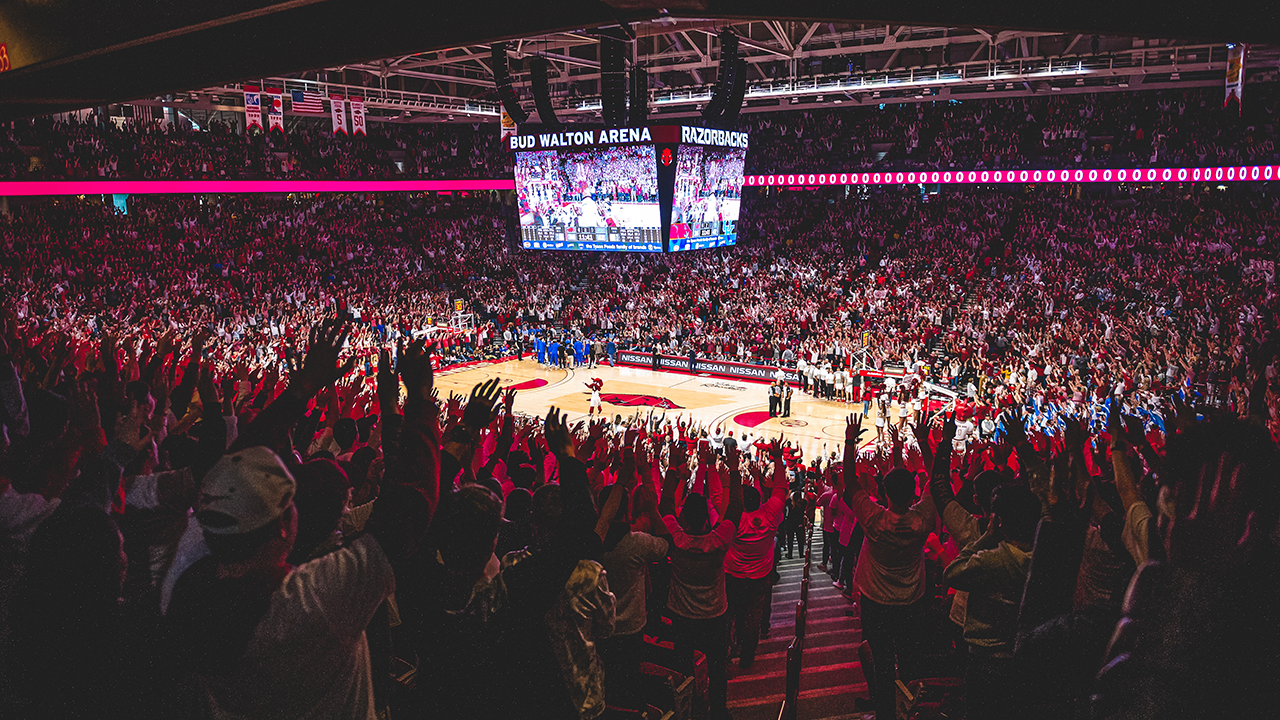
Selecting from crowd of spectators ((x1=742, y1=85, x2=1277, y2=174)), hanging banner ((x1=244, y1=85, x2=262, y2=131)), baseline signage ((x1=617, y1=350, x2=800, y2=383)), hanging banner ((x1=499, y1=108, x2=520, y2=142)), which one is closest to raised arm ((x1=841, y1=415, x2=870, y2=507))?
baseline signage ((x1=617, y1=350, x2=800, y2=383))

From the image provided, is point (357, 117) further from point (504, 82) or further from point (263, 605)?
point (263, 605)

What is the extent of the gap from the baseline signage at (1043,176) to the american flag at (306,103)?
20.5 metres

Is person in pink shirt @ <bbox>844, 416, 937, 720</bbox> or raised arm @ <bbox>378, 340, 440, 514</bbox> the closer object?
raised arm @ <bbox>378, 340, 440, 514</bbox>

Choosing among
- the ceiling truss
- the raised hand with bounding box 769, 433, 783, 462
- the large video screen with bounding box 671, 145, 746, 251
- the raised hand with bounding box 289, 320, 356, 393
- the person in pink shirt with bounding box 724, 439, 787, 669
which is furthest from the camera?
the ceiling truss

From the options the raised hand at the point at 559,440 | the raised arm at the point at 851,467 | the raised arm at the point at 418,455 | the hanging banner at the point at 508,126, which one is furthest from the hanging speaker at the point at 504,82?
the raised arm at the point at 418,455

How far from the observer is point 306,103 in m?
26.7

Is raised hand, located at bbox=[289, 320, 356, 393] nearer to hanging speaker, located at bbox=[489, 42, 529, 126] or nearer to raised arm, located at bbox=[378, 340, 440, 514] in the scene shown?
raised arm, located at bbox=[378, 340, 440, 514]

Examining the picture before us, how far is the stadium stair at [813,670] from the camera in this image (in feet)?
16.7

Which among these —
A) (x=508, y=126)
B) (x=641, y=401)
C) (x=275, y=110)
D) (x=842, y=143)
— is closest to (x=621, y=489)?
(x=641, y=401)

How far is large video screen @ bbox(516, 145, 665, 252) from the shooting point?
2581 cm

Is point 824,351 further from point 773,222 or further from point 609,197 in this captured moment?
point 773,222

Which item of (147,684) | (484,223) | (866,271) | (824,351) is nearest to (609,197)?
(824,351)

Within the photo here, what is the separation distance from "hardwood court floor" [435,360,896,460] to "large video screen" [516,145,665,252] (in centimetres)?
456

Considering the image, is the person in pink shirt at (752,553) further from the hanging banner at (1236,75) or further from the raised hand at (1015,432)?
the hanging banner at (1236,75)
